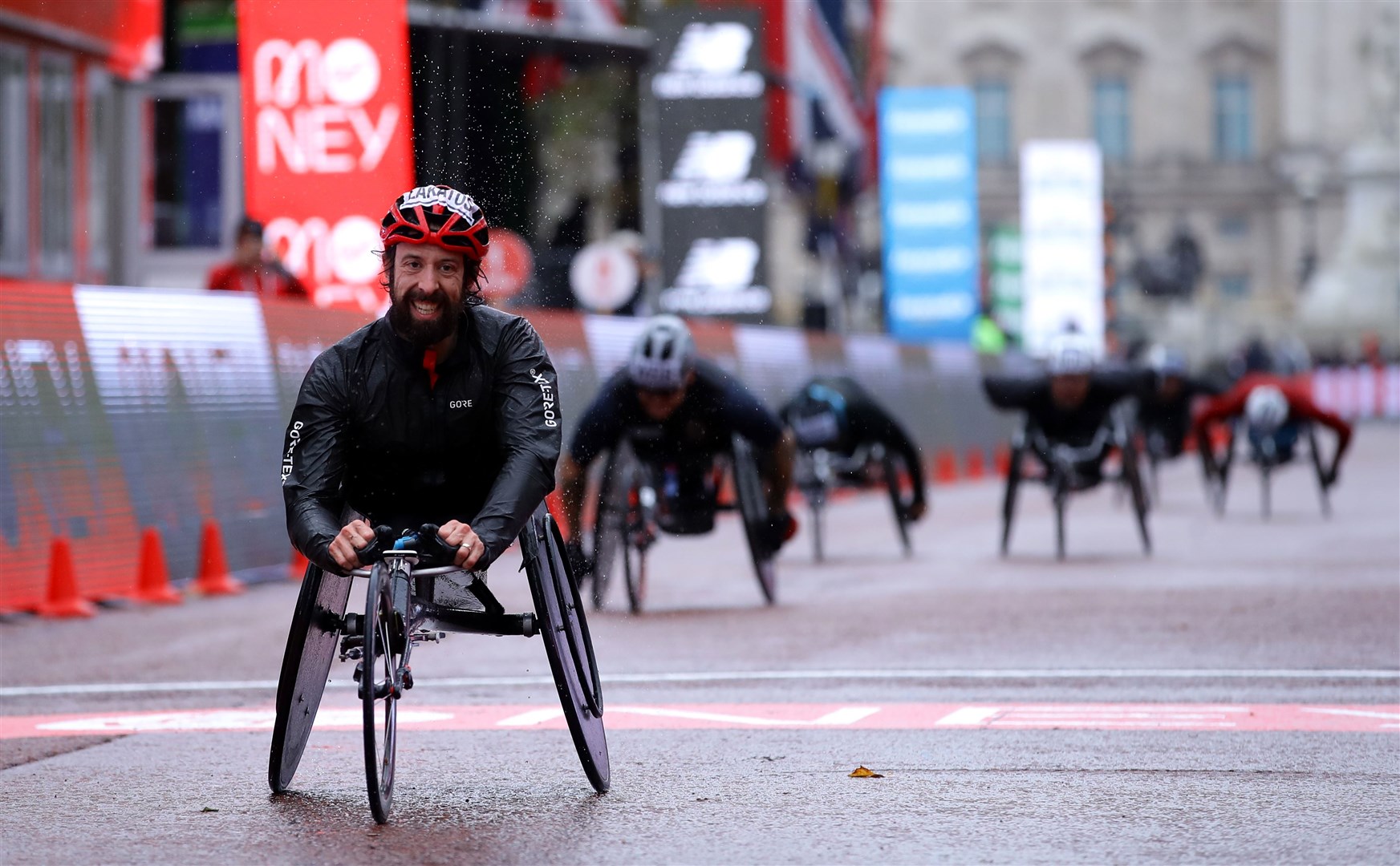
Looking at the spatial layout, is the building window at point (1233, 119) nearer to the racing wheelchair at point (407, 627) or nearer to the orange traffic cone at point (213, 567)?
the orange traffic cone at point (213, 567)

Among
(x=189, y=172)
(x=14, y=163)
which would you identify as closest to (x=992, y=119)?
(x=189, y=172)

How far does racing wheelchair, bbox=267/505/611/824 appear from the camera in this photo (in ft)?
20.3

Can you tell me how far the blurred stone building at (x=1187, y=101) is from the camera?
100375 millimetres

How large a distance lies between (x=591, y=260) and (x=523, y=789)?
1973cm

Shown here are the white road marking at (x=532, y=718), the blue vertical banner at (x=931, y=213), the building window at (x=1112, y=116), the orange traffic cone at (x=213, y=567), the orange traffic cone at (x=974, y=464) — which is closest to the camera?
the white road marking at (x=532, y=718)

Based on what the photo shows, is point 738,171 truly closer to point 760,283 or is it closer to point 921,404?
point 760,283

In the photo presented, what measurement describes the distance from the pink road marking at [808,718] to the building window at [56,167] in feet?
56.9

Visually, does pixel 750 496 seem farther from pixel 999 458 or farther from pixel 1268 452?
pixel 999 458

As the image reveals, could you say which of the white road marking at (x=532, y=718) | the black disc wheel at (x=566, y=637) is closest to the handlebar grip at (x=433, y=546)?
the black disc wheel at (x=566, y=637)

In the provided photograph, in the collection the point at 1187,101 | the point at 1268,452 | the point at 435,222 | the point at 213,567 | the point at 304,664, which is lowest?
the point at 213,567

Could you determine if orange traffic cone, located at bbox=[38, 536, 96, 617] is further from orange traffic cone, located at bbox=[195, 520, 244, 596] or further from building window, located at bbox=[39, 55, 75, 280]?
building window, located at bbox=[39, 55, 75, 280]

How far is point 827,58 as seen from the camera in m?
37.9

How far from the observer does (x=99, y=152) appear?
27234 millimetres

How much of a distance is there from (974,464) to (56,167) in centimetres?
1412
